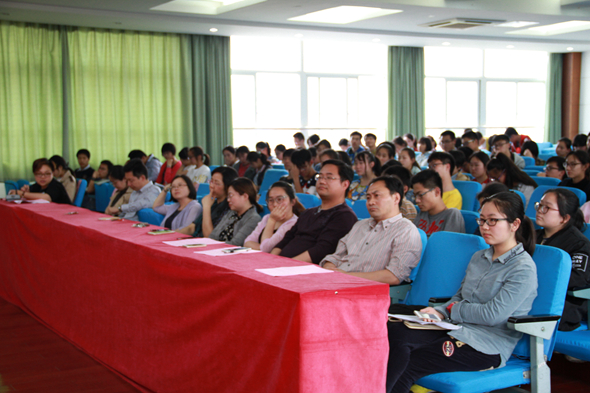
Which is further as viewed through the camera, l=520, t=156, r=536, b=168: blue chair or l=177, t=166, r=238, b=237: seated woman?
l=520, t=156, r=536, b=168: blue chair

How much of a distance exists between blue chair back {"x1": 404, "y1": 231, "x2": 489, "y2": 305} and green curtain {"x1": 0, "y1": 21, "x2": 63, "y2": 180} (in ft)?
27.0

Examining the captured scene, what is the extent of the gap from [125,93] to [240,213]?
6.81m

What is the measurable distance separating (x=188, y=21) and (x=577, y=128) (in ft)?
33.9

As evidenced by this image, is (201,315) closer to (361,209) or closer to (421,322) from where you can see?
(421,322)

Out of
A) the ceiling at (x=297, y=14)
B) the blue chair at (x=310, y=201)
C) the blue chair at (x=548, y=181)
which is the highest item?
the ceiling at (x=297, y=14)

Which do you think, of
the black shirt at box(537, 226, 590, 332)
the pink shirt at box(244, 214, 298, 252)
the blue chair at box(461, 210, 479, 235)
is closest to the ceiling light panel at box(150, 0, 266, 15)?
the pink shirt at box(244, 214, 298, 252)

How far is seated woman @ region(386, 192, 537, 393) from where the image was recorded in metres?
2.17

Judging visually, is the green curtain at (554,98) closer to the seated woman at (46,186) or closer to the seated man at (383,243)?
the seated woman at (46,186)

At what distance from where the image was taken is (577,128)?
14328 millimetres

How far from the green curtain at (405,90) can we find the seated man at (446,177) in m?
7.66

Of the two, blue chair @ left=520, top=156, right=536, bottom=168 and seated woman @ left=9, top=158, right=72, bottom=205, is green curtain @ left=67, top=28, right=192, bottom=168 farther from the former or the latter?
blue chair @ left=520, top=156, right=536, bottom=168

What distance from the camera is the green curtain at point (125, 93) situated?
9695 mm

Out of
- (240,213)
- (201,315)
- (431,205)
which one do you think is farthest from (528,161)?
(201,315)

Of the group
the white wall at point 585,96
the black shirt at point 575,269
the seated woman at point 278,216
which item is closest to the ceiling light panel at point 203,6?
the seated woman at point 278,216
